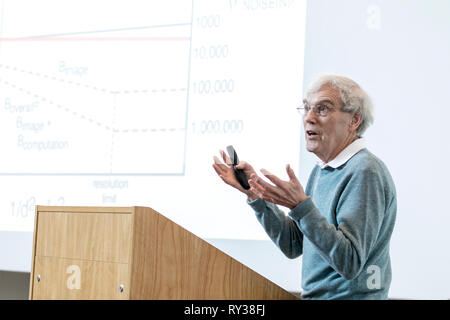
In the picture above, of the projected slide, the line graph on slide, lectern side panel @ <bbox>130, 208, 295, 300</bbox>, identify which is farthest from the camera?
the line graph on slide

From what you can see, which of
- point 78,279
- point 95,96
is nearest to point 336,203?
point 78,279

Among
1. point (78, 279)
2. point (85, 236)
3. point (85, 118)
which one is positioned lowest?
point (78, 279)

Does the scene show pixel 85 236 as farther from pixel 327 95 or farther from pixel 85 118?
pixel 85 118

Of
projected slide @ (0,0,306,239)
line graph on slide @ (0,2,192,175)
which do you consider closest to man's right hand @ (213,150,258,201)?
projected slide @ (0,0,306,239)

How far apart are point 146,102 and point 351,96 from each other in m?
1.35

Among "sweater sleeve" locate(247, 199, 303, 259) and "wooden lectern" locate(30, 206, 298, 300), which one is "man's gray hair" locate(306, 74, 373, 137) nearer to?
"sweater sleeve" locate(247, 199, 303, 259)

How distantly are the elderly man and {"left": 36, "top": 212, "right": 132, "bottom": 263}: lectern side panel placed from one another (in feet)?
1.11

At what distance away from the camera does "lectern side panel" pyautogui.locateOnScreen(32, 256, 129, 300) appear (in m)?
1.50

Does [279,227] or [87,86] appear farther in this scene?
[87,86]

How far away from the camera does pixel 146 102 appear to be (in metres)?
2.92

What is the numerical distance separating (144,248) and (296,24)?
145cm

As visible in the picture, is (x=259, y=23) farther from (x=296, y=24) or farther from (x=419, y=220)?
(x=419, y=220)

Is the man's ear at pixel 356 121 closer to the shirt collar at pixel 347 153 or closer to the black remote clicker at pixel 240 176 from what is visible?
the shirt collar at pixel 347 153

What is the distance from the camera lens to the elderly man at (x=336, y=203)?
1.50 meters
